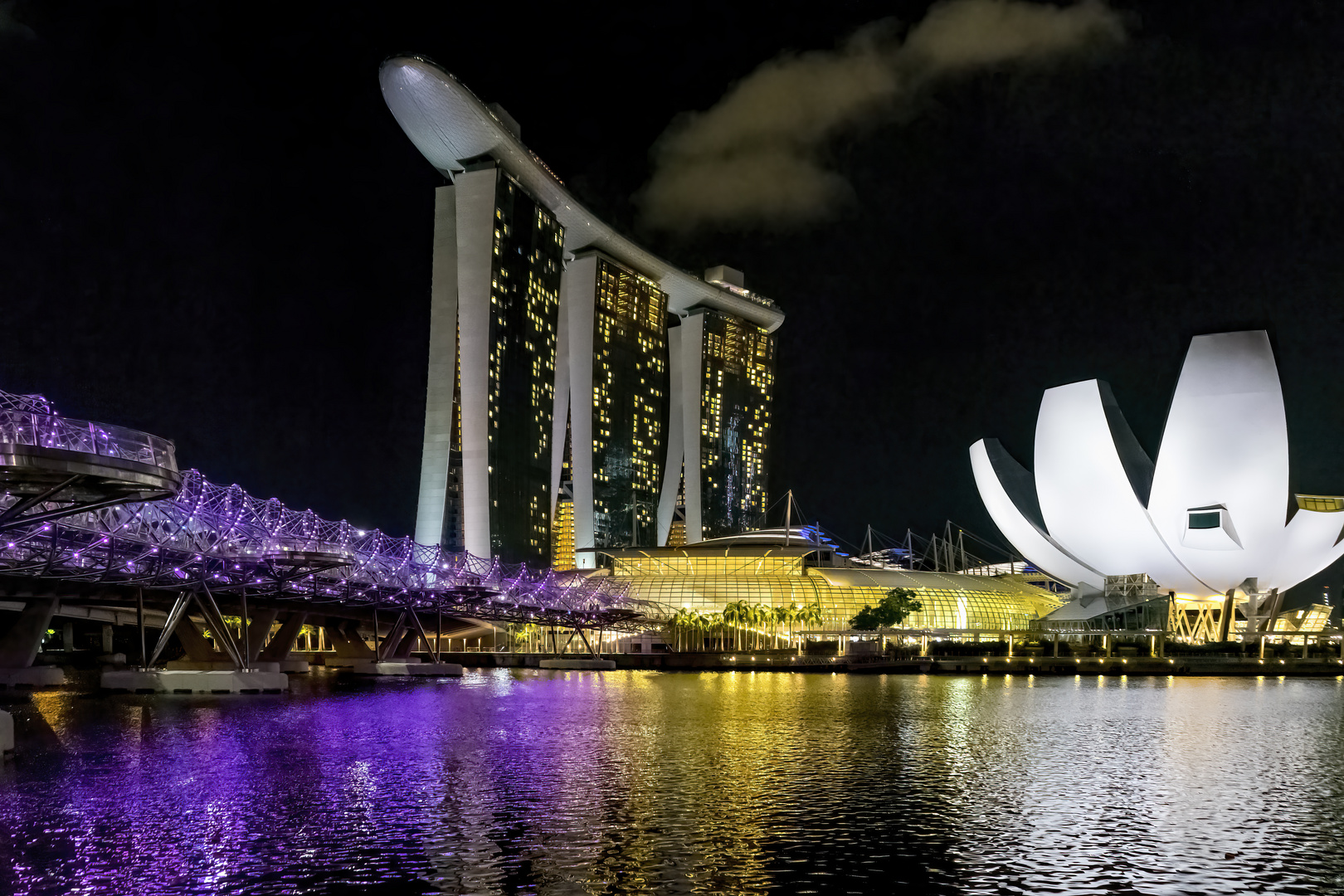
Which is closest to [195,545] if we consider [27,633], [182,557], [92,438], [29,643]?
[182,557]

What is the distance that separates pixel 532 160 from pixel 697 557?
122 ft

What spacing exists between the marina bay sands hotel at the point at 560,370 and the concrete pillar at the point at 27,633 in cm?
4848

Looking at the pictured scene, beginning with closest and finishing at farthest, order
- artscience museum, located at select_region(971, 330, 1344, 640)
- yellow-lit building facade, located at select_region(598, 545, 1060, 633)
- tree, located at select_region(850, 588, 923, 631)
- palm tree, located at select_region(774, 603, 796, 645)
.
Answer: artscience museum, located at select_region(971, 330, 1344, 640)
tree, located at select_region(850, 588, 923, 631)
palm tree, located at select_region(774, 603, 796, 645)
yellow-lit building facade, located at select_region(598, 545, 1060, 633)

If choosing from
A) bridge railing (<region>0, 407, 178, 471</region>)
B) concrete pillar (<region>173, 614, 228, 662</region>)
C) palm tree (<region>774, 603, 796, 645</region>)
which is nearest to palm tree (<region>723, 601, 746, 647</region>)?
palm tree (<region>774, 603, 796, 645</region>)

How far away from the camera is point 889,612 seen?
90375mm

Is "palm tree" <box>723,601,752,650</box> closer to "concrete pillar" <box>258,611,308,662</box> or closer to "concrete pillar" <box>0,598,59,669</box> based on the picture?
"concrete pillar" <box>258,611,308,662</box>

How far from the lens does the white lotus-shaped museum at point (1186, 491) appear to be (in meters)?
73.8

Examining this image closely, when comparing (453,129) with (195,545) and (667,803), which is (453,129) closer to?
(195,545)

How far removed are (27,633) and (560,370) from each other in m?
93.4

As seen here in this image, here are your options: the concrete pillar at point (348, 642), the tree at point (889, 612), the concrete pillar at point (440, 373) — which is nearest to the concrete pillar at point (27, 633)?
the concrete pillar at point (348, 642)

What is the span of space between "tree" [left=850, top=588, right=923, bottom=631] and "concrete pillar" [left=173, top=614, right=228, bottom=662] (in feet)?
169

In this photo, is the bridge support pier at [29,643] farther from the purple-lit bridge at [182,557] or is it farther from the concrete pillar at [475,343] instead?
the concrete pillar at [475,343]

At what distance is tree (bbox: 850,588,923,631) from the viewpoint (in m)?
90.3

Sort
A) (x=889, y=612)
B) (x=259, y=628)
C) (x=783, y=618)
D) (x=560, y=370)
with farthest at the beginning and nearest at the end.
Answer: (x=560, y=370), (x=783, y=618), (x=889, y=612), (x=259, y=628)
